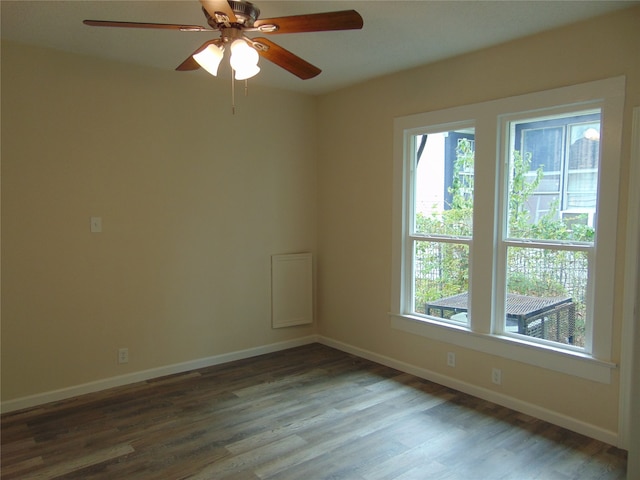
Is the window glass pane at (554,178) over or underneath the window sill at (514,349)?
over

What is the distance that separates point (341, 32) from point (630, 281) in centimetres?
233

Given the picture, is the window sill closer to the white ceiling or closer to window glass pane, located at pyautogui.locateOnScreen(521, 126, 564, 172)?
window glass pane, located at pyautogui.locateOnScreen(521, 126, 564, 172)

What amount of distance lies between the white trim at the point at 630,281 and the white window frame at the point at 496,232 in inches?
2.8

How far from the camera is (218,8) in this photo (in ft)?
6.37

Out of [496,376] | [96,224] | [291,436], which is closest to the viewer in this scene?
[291,436]

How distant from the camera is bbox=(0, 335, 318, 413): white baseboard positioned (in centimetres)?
330

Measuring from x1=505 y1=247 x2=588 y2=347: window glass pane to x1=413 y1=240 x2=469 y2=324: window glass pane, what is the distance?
386 mm

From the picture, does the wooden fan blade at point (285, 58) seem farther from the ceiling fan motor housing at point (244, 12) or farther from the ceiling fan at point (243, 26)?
the ceiling fan motor housing at point (244, 12)

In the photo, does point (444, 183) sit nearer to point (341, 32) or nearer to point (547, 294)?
point (547, 294)

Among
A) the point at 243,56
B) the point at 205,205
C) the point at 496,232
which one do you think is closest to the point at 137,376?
the point at 205,205

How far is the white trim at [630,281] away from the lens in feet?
8.50

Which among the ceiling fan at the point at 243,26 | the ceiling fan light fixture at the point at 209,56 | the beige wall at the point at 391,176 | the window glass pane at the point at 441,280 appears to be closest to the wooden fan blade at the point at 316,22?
the ceiling fan at the point at 243,26

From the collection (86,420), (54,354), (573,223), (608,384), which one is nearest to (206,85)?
(54,354)

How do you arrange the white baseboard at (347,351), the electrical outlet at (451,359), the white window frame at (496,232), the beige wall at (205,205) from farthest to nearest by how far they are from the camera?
the electrical outlet at (451,359) < the beige wall at (205,205) < the white baseboard at (347,351) < the white window frame at (496,232)
